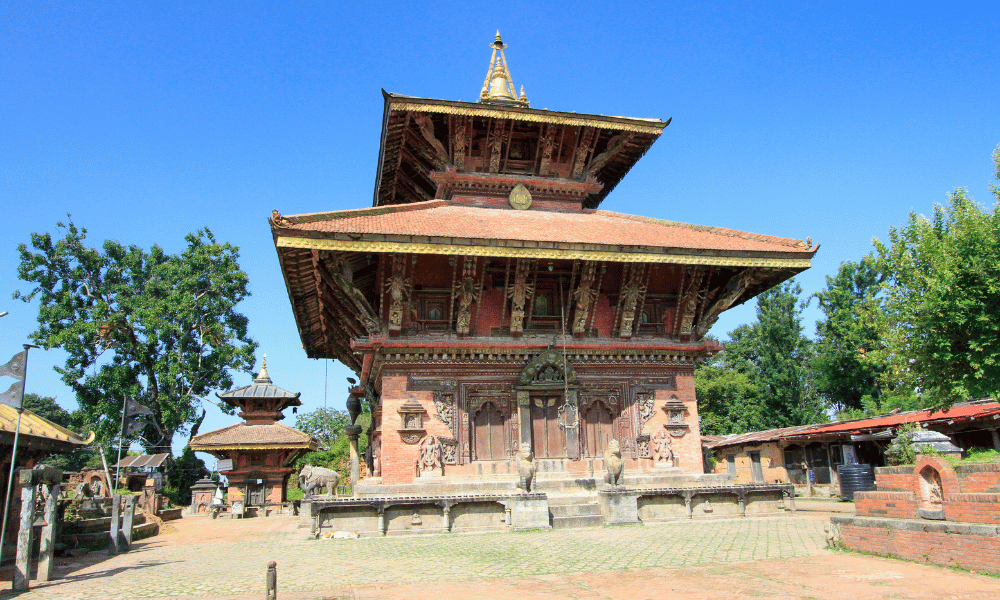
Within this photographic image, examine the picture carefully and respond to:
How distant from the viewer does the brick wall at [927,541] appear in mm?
7840

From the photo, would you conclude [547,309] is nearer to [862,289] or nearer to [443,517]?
[443,517]

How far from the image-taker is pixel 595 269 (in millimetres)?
16781

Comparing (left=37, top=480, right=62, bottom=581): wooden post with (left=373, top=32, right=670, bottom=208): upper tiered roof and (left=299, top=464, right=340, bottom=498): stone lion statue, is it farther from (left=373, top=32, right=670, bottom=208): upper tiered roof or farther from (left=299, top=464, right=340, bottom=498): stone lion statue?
(left=373, top=32, right=670, bottom=208): upper tiered roof

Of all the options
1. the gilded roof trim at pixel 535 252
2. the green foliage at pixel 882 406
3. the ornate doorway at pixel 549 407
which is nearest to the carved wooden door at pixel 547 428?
the ornate doorway at pixel 549 407

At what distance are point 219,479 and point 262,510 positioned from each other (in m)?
15.7

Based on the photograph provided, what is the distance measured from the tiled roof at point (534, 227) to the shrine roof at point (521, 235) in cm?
2

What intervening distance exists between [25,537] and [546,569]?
25.6 feet

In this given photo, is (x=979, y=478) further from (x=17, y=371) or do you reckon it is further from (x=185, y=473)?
(x=185, y=473)

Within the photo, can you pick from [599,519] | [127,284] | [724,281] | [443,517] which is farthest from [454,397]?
[127,284]

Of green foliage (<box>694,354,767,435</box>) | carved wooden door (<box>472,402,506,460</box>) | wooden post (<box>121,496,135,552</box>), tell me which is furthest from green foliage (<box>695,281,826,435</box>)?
wooden post (<box>121,496,135,552</box>)

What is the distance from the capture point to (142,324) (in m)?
39.2

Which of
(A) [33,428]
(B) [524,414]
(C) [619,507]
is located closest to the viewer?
(A) [33,428]

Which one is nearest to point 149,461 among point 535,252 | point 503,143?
point 503,143

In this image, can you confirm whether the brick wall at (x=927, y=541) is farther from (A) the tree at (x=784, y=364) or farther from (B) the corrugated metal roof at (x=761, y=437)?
(A) the tree at (x=784, y=364)
